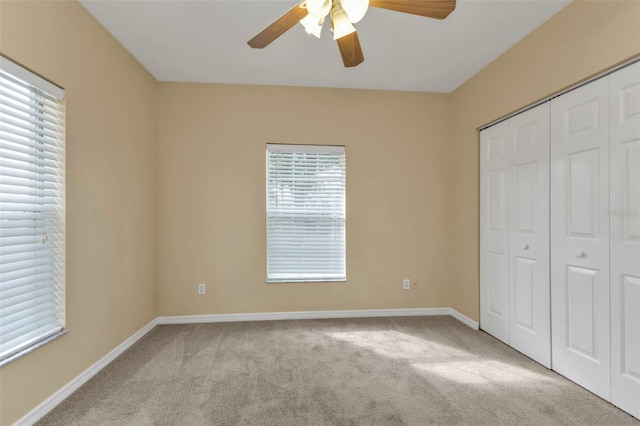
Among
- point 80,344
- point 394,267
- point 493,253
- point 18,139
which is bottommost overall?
point 80,344

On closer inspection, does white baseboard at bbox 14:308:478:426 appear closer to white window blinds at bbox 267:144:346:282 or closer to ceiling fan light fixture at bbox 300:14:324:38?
white window blinds at bbox 267:144:346:282

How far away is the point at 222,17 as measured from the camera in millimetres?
2379

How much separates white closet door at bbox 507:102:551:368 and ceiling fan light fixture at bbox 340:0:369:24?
6.43 feet

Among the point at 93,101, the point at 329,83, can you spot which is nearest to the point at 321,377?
the point at 93,101

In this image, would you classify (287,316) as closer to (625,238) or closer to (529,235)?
(529,235)

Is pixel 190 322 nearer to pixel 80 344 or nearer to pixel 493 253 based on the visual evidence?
pixel 80 344

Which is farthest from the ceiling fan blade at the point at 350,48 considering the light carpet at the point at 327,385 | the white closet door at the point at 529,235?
the light carpet at the point at 327,385

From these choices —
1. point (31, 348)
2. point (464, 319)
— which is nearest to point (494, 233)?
point (464, 319)

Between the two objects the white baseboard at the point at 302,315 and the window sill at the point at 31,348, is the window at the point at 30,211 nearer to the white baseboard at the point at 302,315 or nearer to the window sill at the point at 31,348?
the window sill at the point at 31,348

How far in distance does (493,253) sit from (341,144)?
2.08 m

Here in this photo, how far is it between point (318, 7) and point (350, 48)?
0.36 metres

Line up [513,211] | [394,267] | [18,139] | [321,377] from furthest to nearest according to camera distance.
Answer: [394,267]
[513,211]
[321,377]
[18,139]

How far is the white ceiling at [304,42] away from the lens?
90.4 inches

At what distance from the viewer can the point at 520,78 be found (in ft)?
8.82
